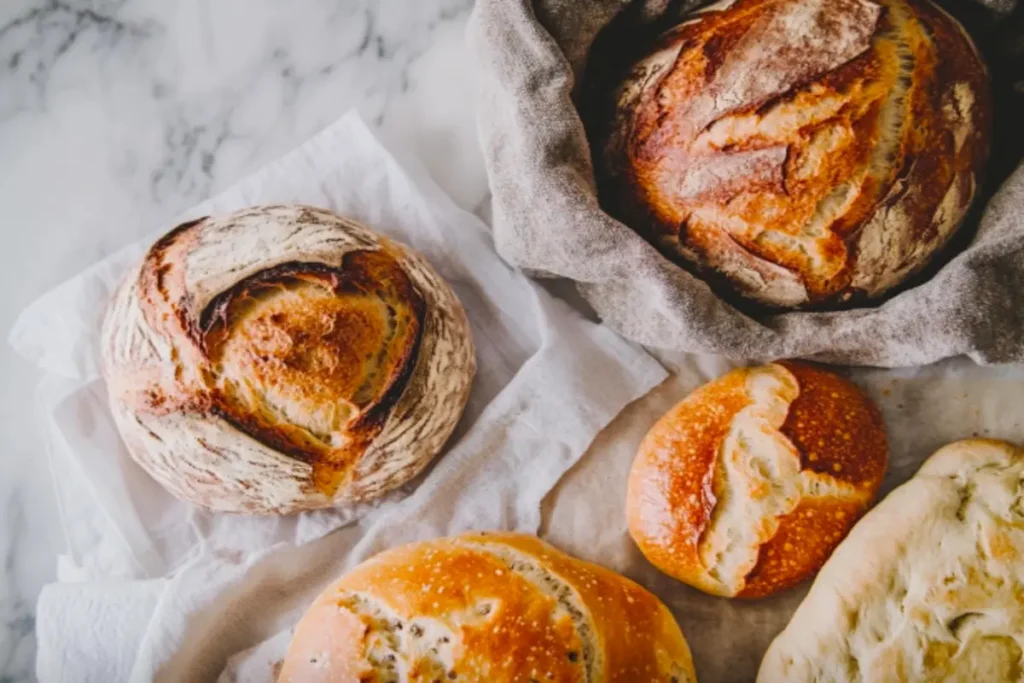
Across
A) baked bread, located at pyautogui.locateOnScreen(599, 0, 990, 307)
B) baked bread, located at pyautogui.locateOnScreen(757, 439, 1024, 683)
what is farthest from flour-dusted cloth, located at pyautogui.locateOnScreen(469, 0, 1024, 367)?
baked bread, located at pyautogui.locateOnScreen(757, 439, 1024, 683)

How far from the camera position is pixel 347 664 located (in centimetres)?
93

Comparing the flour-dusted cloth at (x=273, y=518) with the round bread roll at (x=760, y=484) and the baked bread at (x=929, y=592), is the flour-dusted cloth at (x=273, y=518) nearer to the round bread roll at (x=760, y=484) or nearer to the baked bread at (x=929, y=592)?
the round bread roll at (x=760, y=484)

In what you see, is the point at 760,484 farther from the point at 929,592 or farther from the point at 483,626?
the point at 483,626

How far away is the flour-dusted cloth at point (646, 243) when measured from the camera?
0.93 m

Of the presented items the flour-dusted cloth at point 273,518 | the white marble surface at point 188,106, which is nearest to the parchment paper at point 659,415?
the flour-dusted cloth at point 273,518

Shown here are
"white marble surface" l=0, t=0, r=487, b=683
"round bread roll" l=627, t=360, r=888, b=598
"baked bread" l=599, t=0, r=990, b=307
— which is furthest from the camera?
"white marble surface" l=0, t=0, r=487, b=683

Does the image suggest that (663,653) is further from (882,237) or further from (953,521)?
(882,237)

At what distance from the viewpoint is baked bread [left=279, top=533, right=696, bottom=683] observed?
92 cm

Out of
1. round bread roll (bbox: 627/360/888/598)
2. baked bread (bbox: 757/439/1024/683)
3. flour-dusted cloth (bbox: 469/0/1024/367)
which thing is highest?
flour-dusted cloth (bbox: 469/0/1024/367)

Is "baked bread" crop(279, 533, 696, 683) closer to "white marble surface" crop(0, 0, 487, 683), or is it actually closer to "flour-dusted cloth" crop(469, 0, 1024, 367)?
"flour-dusted cloth" crop(469, 0, 1024, 367)

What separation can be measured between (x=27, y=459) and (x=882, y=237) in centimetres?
109

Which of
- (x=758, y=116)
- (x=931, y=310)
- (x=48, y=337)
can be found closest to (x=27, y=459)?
(x=48, y=337)

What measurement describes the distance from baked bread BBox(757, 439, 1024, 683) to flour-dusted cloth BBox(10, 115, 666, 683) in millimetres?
323

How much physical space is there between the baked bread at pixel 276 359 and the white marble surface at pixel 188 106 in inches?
8.4
